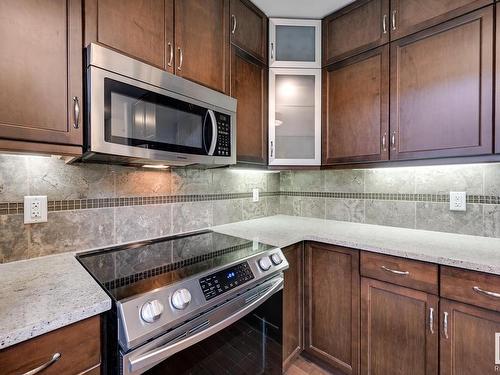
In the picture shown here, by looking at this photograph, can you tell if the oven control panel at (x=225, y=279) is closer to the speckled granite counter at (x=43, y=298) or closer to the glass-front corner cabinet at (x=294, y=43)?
the speckled granite counter at (x=43, y=298)

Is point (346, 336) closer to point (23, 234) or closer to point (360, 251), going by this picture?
point (360, 251)

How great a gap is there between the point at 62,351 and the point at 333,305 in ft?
4.41

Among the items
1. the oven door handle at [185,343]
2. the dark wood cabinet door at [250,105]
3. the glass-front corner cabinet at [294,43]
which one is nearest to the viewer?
the oven door handle at [185,343]

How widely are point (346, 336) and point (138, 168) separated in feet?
5.10

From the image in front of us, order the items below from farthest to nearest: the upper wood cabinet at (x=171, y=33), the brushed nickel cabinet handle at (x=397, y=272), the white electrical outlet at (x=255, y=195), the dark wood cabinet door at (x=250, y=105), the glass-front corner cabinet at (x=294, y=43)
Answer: the white electrical outlet at (x=255, y=195) < the glass-front corner cabinet at (x=294, y=43) < the dark wood cabinet door at (x=250, y=105) < the brushed nickel cabinet handle at (x=397, y=272) < the upper wood cabinet at (x=171, y=33)

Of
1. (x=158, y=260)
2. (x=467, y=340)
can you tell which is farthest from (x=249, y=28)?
(x=467, y=340)

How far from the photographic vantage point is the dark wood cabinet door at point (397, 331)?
47.1 inches

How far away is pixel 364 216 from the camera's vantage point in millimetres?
1978

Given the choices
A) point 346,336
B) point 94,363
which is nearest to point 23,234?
point 94,363

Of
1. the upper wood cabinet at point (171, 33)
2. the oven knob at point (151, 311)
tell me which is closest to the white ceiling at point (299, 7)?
the upper wood cabinet at point (171, 33)

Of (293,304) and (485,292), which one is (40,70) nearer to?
(293,304)

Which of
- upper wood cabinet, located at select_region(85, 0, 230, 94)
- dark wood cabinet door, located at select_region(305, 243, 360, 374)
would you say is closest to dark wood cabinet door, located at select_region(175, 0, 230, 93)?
upper wood cabinet, located at select_region(85, 0, 230, 94)

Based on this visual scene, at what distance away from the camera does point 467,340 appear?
1093 mm

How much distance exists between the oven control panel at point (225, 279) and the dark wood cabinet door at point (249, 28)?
1.34 metres
